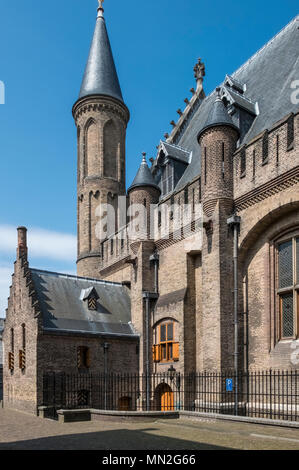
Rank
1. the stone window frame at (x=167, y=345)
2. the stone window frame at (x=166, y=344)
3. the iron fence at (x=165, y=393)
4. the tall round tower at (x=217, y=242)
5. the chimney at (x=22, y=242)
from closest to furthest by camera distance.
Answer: the iron fence at (x=165, y=393) → the tall round tower at (x=217, y=242) → the stone window frame at (x=166, y=344) → the stone window frame at (x=167, y=345) → the chimney at (x=22, y=242)

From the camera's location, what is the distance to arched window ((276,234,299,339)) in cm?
1655

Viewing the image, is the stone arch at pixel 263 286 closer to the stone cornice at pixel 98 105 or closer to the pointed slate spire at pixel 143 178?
the pointed slate spire at pixel 143 178

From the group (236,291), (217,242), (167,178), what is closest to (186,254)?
(217,242)

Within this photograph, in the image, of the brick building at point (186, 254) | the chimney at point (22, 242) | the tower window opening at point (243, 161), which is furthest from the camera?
the chimney at point (22, 242)

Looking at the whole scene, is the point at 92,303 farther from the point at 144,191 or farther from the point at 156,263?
the point at 144,191

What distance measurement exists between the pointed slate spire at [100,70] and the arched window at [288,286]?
69.0ft

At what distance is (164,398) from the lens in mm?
22094

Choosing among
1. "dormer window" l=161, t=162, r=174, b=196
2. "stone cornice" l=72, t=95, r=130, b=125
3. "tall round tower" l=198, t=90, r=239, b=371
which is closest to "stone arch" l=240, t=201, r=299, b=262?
"tall round tower" l=198, t=90, r=239, b=371

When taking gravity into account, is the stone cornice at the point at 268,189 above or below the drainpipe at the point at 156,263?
above

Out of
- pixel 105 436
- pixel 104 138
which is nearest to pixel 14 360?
pixel 105 436

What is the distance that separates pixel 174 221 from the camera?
22.8 meters

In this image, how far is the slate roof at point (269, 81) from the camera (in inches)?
823

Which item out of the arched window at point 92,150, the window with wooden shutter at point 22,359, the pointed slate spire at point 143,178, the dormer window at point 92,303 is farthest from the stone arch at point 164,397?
the arched window at point 92,150

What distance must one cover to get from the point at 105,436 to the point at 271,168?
34.3 feet
